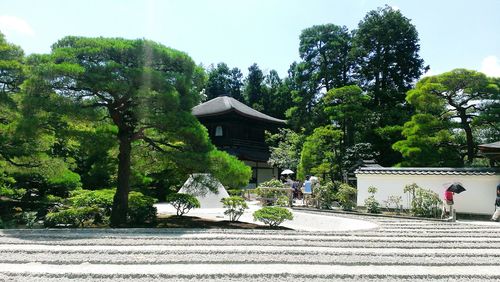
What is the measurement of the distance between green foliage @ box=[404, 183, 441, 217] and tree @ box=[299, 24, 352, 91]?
1600 cm

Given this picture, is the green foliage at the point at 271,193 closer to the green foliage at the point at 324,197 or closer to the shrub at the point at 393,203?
the green foliage at the point at 324,197

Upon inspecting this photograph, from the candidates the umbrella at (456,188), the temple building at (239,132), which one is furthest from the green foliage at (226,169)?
the temple building at (239,132)

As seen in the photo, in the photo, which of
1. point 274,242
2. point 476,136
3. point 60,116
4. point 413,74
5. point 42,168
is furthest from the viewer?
point 413,74

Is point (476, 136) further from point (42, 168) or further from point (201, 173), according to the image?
point (42, 168)

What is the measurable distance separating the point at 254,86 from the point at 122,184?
34.2 meters

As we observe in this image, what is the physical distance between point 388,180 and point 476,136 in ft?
43.0

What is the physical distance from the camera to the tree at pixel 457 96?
16.2 metres

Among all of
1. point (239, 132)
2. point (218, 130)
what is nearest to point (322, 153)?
point (239, 132)

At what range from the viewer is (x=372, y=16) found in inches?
1077

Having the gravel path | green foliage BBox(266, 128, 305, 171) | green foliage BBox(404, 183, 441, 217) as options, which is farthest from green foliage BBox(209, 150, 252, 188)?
green foliage BBox(266, 128, 305, 171)

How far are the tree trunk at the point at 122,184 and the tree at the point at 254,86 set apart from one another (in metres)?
32.3

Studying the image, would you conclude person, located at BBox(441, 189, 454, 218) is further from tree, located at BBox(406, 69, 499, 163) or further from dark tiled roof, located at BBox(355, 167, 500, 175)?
tree, located at BBox(406, 69, 499, 163)

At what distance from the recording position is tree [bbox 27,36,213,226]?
8617mm

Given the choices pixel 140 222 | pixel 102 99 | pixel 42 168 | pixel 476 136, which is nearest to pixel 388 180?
pixel 140 222
